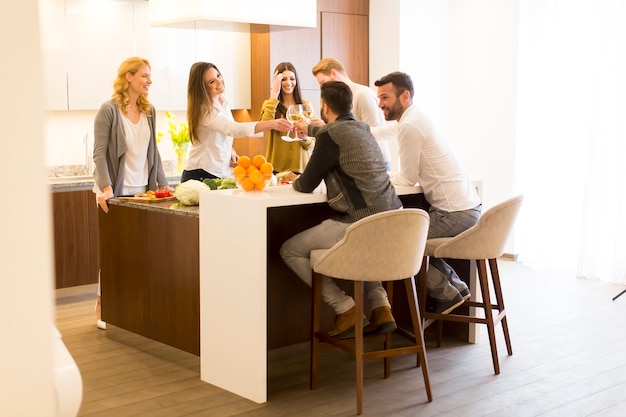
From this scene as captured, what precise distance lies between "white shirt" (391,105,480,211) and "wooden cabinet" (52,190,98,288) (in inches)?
112

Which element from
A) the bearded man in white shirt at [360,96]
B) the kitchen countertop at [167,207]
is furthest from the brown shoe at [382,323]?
the bearded man in white shirt at [360,96]

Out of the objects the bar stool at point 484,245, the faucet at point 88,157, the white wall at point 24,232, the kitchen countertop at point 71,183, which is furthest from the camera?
the faucet at point 88,157

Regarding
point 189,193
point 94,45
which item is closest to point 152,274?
point 189,193

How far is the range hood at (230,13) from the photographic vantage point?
4.36 meters

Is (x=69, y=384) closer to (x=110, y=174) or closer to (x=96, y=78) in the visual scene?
(x=110, y=174)

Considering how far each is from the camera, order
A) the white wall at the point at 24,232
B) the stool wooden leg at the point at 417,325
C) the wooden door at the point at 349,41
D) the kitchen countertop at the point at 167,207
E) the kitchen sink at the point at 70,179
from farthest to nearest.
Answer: the wooden door at the point at 349,41 → the kitchen sink at the point at 70,179 → the kitchen countertop at the point at 167,207 → the stool wooden leg at the point at 417,325 → the white wall at the point at 24,232

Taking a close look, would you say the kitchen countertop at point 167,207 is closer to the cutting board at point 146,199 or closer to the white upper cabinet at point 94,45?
the cutting board at point 146,199

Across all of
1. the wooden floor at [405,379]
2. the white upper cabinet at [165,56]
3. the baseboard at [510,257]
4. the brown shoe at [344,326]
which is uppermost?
the white upper cabinet at [165,56]

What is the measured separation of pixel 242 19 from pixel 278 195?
115cm

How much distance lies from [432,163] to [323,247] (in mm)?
885

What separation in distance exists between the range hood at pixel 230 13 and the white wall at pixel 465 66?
2.98 m

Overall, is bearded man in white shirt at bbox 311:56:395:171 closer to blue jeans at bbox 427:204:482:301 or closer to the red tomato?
blue jeans at bbox 427:204:482:301

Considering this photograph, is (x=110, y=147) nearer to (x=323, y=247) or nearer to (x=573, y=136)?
(x=323, y=247)

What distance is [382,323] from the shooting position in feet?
13.4
